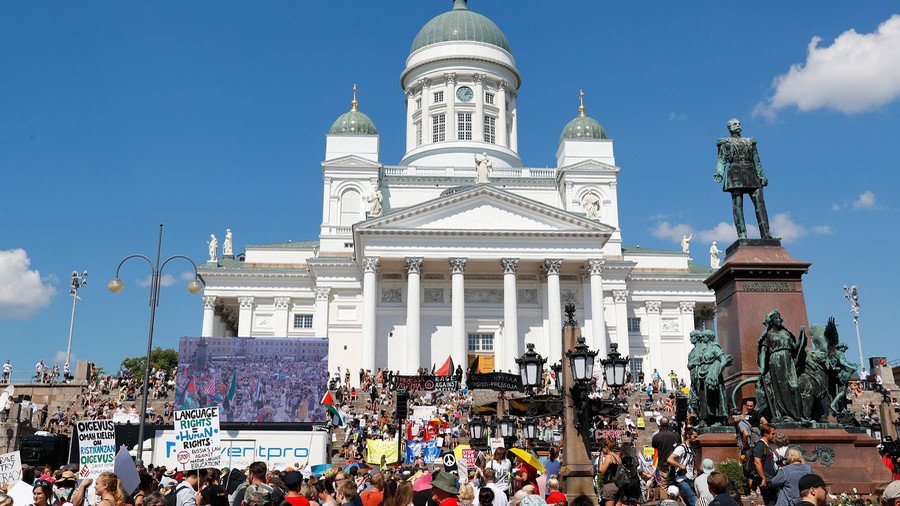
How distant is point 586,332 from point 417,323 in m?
10.7

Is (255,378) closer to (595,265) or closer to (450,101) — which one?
(595,265)

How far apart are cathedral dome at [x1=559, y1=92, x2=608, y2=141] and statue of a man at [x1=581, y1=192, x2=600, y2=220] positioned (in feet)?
19.9

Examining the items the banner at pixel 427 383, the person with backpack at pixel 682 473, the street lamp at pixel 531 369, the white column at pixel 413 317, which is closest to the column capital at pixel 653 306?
the white column at pixel 413 317

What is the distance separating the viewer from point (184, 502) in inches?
384

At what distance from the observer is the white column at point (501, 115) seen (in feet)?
223

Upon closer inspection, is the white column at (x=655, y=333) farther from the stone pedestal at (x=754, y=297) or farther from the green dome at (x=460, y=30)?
the stone pedestal at (x=754, y=297)

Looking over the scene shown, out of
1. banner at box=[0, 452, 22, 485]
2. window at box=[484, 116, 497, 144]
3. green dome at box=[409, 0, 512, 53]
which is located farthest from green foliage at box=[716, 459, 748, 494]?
green dome at box=[409, 0, 512, 53]

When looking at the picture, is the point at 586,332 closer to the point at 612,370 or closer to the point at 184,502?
the point at 612,370

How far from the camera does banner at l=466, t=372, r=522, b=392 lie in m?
32.8

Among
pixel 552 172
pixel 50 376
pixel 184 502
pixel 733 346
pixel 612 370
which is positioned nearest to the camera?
pixel 184 502

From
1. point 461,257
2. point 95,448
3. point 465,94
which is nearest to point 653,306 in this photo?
point 461,257

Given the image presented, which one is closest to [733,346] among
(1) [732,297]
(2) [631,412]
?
(1) [732,297]

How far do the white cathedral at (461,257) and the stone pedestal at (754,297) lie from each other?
35.3m

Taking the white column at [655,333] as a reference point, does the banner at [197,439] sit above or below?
below
